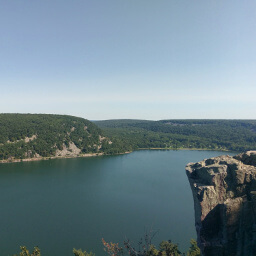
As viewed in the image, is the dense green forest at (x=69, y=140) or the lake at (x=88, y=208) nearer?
the lake at (x=88, y=208)

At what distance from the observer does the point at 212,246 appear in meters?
10.8

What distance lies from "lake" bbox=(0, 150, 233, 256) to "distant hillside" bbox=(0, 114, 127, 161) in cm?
1572

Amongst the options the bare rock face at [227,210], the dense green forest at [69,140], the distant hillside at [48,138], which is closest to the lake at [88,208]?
the bare rock face at [227,210]

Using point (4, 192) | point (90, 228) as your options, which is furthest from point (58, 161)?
point (90, 228)

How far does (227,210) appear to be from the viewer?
1048 cm

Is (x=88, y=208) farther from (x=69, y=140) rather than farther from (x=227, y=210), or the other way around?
(x=69, y=140)

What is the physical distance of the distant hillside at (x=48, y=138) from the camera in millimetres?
75044

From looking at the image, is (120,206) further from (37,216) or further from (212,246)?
(212,246)

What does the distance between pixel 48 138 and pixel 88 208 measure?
59778 mm

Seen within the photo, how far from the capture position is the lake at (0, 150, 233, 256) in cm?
2473

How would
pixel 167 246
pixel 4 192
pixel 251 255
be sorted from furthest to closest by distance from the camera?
pixel 4 192
pixel 167 246
pixel 251 255

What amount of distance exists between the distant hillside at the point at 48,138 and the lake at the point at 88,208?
15724 mm

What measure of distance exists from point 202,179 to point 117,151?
3292 inches

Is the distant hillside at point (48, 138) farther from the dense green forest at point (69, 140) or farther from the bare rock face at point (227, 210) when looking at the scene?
the bare rock face at point (227, 210)
